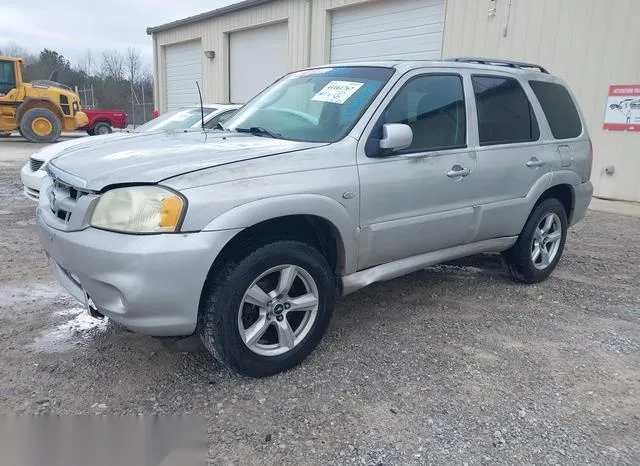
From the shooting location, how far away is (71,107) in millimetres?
19531

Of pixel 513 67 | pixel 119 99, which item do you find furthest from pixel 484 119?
pixel 119 99

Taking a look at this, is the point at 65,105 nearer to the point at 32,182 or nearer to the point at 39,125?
the point at 39,125

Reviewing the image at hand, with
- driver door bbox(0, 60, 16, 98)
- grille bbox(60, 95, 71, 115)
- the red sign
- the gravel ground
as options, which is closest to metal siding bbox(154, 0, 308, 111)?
grille bbox(60, 95, 71, 115)

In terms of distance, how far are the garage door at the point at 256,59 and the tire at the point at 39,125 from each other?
6.83 metres

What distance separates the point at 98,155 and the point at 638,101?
882cm

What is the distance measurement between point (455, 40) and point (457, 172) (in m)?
7.84

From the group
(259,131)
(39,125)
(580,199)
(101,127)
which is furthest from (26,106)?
(580,199)

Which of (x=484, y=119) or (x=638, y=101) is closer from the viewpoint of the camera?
(x=484, y=119)

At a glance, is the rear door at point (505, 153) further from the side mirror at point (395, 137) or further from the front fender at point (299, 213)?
the front fender at point (299, 213)

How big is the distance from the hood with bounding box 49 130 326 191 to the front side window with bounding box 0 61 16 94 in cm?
1805

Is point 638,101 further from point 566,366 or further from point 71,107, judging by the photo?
point 71,107

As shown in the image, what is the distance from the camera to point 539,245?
4.64 metres

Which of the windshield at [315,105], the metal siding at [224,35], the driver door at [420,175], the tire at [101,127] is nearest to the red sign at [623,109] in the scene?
the driver door at [420,175]

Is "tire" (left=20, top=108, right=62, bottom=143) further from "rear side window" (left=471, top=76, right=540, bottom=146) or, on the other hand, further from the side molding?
the side molding
